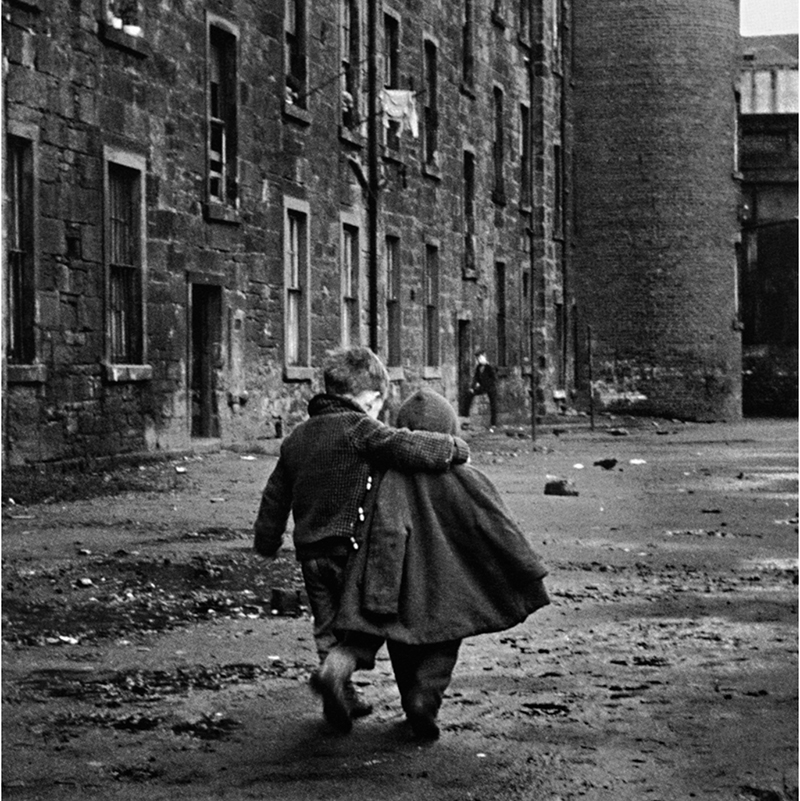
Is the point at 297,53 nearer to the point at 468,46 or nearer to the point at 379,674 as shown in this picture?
the point at 468,46

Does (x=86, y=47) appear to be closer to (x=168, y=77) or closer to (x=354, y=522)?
(x=168, y=77)

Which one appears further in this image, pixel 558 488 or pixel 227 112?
pixel 227 112

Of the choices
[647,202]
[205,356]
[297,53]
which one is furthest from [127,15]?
[647,202]

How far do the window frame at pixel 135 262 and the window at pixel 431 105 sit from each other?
12.7 metres

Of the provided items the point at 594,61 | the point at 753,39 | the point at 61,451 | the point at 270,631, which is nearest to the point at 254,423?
the point at 61,451

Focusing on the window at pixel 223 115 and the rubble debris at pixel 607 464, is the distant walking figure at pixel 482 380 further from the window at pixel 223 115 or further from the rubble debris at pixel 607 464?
the window at pixel 223 115

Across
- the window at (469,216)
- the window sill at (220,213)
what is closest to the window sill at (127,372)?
the window sill at (220,213)

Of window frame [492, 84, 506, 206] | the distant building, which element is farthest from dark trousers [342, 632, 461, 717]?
the distant building

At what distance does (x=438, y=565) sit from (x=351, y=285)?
21.2 m

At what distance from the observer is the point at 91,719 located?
21.5 feet

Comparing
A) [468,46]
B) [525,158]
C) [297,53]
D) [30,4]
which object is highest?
[468,46]

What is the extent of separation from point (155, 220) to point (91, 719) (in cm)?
1372

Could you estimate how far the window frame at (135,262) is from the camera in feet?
60.3

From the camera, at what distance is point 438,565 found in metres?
6.28
